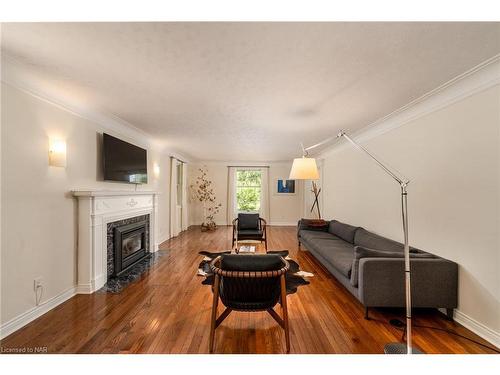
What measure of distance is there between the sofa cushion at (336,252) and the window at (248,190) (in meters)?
4.50

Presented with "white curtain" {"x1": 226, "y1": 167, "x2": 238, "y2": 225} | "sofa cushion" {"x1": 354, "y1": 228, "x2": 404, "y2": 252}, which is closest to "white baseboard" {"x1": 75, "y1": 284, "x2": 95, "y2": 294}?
"sofa cushion" {"x1": 354, "y1": 228, "x2": 404, "y2": 252}

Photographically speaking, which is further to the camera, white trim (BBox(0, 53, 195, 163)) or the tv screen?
the tv screen

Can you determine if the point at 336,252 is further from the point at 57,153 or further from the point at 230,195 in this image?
the point at 230,195

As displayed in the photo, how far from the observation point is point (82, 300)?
8.91ft

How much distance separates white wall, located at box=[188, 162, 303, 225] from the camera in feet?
28.2

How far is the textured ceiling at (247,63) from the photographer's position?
152 centimetres

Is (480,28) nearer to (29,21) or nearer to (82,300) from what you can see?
(29,21)

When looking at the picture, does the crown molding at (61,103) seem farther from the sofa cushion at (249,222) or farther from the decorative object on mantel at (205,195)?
the decorative object on mantel at (205,195)

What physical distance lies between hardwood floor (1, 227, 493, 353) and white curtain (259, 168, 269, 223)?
547 cm

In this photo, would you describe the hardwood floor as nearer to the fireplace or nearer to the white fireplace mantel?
the white fireplace mantel

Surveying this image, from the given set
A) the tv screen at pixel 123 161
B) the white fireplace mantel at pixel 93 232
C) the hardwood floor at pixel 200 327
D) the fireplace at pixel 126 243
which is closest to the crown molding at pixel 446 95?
the hardwood floor at pixel 200 327

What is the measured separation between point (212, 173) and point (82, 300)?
6.24 meters

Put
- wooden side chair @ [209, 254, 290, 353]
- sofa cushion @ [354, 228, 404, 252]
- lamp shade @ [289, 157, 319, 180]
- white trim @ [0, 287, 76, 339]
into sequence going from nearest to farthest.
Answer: wooden side chair @ [209, 254, 290, 353] → white trim @ [0, 287, 76, 339] → lamp shade @ [289, 157, 319, 180] → sofa cushion @ [354, 228, 404, 252]
